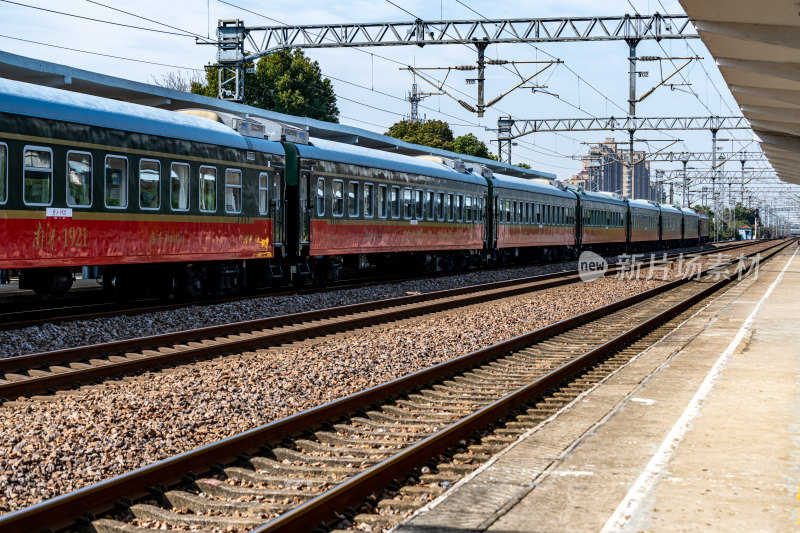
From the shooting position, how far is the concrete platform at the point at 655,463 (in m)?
5.30

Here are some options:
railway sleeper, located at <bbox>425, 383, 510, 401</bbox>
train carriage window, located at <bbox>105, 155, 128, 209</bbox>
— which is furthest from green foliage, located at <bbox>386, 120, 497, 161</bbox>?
railway sleeper, located at <bbox>425, 383, 510, 401</bbox>

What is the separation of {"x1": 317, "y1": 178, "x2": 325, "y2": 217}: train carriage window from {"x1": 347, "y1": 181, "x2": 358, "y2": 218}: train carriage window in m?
1.37

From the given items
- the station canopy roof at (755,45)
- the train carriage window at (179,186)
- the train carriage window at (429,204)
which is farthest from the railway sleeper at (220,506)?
the train carriage window at (429,204)

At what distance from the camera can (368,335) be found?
14266mm

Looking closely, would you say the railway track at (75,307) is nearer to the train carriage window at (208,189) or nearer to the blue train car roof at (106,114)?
the train carriage window at (208,189)

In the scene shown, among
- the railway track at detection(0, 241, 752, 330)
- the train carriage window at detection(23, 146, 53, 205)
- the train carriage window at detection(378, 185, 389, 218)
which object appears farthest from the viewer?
the train carriage window at detection(378, 185, 389, 218)

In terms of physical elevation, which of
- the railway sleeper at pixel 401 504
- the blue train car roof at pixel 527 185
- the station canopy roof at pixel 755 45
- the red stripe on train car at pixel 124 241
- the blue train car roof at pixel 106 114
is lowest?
the railway sleeper at pixel 401 504

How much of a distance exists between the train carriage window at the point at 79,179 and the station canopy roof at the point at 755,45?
31.1 feet

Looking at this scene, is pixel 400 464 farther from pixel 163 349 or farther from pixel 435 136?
pixel 435 136

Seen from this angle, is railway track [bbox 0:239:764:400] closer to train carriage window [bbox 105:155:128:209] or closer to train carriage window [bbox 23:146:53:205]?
train carriage window [bbox 23:146:53:205]

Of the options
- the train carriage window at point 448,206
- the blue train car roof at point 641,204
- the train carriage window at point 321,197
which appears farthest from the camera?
the blue train car roof at point 641,204

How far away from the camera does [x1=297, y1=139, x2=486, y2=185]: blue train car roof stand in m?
21.6

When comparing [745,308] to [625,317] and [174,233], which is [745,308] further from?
[174,233]

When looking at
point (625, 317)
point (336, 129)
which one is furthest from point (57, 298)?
point (336, 129)
